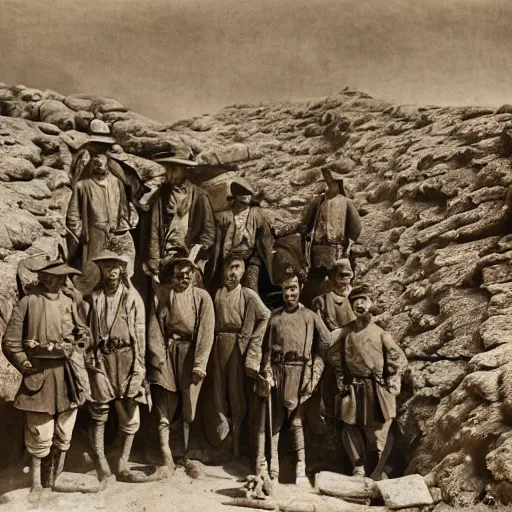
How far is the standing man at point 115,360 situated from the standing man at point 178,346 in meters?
0.19

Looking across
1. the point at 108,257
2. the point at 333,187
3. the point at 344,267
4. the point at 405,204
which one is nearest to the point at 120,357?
the point at 108,257

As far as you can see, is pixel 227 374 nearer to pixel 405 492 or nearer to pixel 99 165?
pixel 405 492

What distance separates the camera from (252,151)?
35.0ft

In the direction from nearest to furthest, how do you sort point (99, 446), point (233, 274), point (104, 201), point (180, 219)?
point (99, 446), point (233, 274), point (104, 201), point (180, 219)

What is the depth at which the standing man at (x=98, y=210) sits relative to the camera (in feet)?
28.5

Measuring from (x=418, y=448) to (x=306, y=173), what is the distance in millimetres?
3217

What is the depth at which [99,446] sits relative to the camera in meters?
7.96

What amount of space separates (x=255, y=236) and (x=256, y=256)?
6.7 inches

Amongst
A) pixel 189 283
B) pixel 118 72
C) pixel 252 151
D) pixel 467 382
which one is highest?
pixel 118 72

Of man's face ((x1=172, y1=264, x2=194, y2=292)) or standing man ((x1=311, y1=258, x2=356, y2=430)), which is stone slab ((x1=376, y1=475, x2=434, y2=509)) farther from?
man's face ((x1=172, y1=264, x2=194, y2=292))

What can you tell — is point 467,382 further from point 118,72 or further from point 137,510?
point 118,72

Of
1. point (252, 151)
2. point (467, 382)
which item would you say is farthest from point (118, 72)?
point (467, 382)

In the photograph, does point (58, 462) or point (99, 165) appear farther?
point (99, 165)

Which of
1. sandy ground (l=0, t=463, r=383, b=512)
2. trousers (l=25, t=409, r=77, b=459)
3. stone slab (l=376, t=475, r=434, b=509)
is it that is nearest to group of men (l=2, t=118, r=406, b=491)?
trousers (l=25, t=409, r=77, b=459)
